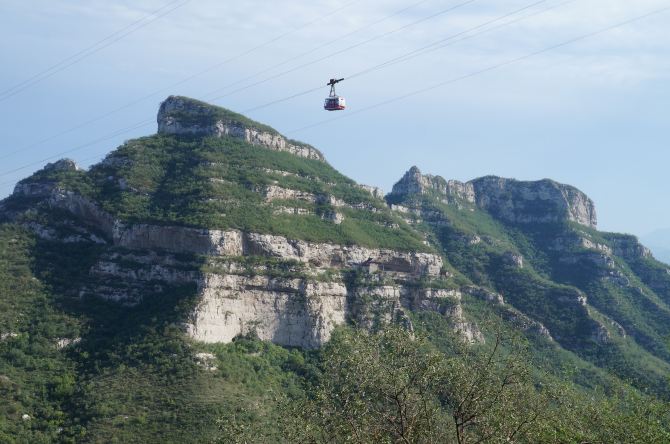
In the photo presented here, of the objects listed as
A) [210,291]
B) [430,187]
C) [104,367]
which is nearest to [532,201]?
[430,187]

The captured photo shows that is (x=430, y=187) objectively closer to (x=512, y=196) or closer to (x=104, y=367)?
(x=512, y=196)

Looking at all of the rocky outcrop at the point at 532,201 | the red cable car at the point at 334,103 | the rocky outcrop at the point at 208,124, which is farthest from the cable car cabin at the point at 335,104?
the rocky outcrop at the point at 532,201

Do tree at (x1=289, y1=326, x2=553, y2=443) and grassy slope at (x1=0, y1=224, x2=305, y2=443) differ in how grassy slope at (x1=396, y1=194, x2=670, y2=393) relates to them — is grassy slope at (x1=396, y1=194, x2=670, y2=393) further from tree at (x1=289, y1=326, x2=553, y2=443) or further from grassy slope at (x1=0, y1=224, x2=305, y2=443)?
tree at (x1=289, y1=326, x2=553, y2=443)

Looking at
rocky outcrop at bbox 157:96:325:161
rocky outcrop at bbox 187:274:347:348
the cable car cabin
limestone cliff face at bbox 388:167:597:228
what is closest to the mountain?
rocky outcrop at bbox 187:274:347:348

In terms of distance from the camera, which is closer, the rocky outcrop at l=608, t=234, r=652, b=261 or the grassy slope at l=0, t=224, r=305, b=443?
the grassy slope at l=0, t=224, r=305, b=443

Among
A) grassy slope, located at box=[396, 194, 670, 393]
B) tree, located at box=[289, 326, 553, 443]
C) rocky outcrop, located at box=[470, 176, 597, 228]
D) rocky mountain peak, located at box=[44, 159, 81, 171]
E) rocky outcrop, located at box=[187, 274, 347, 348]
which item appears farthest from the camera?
rocky outcrop, located at box=[470, 176, 597, 228]

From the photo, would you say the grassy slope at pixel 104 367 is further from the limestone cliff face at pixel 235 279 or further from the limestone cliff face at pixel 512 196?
the limestone cliff face at pixel 512 196

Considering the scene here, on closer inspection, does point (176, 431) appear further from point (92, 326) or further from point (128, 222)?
point (128, 222)

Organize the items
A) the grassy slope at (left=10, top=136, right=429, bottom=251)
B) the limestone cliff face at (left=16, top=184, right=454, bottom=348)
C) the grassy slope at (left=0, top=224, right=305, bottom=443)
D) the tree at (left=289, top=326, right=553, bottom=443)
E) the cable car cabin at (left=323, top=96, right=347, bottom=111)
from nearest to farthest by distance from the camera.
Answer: the tree at (left=289, top=326, right=553, bottom=443), the cable car cabin at (left=323, top=96, right=347, bottom=111), the grassy slope at (left=0, top=224, right=305, bottom=443), the limestone cliff face at (left=16, top=184, right=454, bottom=348), the grassy slope at (left=10, top=136, right=429, bottom=251)
